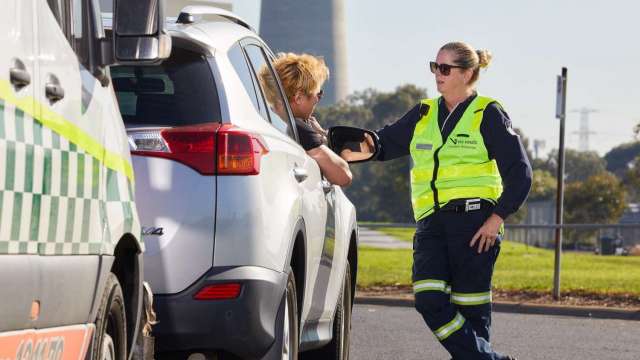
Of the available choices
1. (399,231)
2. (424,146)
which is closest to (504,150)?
(424,146)

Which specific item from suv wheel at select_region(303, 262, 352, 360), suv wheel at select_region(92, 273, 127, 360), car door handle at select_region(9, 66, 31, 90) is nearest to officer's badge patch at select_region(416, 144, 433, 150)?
suv wheel at select_region(303, 262, 352, 360)

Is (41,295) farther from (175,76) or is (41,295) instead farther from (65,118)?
(175,76)

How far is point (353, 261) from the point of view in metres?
9.62

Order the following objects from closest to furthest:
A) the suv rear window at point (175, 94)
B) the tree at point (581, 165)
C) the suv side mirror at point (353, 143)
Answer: the suv rear window at point (175, 94), the suv side mirror at point (353, 143), the tree at point (581, 165)

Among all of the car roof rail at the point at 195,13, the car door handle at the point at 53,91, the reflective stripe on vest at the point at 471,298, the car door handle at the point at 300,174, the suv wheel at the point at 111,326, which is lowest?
the reflective stripe on vest at the point at 471,298

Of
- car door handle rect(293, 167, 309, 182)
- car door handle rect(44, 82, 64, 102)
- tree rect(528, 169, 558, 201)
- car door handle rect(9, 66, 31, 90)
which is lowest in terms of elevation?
tree rect(528, 169, 558, 201)

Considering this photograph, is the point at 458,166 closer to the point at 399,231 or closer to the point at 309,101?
the point at 309,101

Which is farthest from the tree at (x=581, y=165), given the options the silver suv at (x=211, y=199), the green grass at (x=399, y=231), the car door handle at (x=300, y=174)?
the silver suv at (x=211, y=199)

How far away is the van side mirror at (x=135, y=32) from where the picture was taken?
16.5 ft

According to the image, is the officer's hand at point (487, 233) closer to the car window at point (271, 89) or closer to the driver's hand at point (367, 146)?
the driver's hand at point (367, 146)

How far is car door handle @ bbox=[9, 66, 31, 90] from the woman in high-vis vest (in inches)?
166

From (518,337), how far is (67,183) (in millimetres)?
9601

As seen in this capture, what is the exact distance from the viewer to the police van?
3.90 m

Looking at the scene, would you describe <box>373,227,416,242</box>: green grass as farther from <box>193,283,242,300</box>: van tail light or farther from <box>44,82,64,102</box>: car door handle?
<box>44,82,64,102</box>: car door handle
